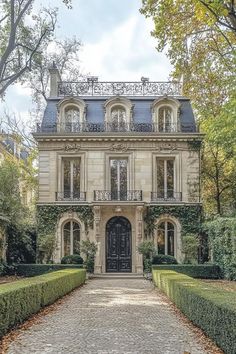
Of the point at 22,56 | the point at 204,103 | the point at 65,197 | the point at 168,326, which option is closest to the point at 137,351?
the point at 168,326

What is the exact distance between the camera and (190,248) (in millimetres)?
24344

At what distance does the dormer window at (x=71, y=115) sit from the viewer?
1040 inches

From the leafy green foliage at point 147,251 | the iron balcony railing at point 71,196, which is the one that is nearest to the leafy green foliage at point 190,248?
the leafy green foliage at point 147,251

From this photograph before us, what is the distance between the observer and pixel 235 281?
20.4 m

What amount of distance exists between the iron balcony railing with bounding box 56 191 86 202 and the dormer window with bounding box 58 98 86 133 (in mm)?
3488

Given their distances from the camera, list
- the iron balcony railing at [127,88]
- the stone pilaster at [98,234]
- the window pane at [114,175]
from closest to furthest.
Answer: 1. the stone pilaster at [98,234]
2. the window pane at [114,175]
3. the iron balcony railing at [127,88]

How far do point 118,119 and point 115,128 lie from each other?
0.64 meters

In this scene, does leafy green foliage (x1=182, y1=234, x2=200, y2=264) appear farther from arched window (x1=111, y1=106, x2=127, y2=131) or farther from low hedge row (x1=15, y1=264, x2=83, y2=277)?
arched window (x1=111, y1=106, x2=127, y2=131)

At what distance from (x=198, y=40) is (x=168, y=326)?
41.5 ft

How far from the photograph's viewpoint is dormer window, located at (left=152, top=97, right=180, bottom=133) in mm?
26344

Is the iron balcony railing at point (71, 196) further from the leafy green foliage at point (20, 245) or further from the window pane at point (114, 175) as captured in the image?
the leafy green foliage at point (20, 245)

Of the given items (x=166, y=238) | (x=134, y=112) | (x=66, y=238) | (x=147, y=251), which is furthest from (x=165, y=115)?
(x=66, y=238)

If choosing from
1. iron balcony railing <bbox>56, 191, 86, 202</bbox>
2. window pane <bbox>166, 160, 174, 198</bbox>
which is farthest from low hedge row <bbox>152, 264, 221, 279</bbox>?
iron balcony railing <bbox>56, 191, 86, 202</bbox>

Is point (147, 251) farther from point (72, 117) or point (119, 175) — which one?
point (72, 117)
